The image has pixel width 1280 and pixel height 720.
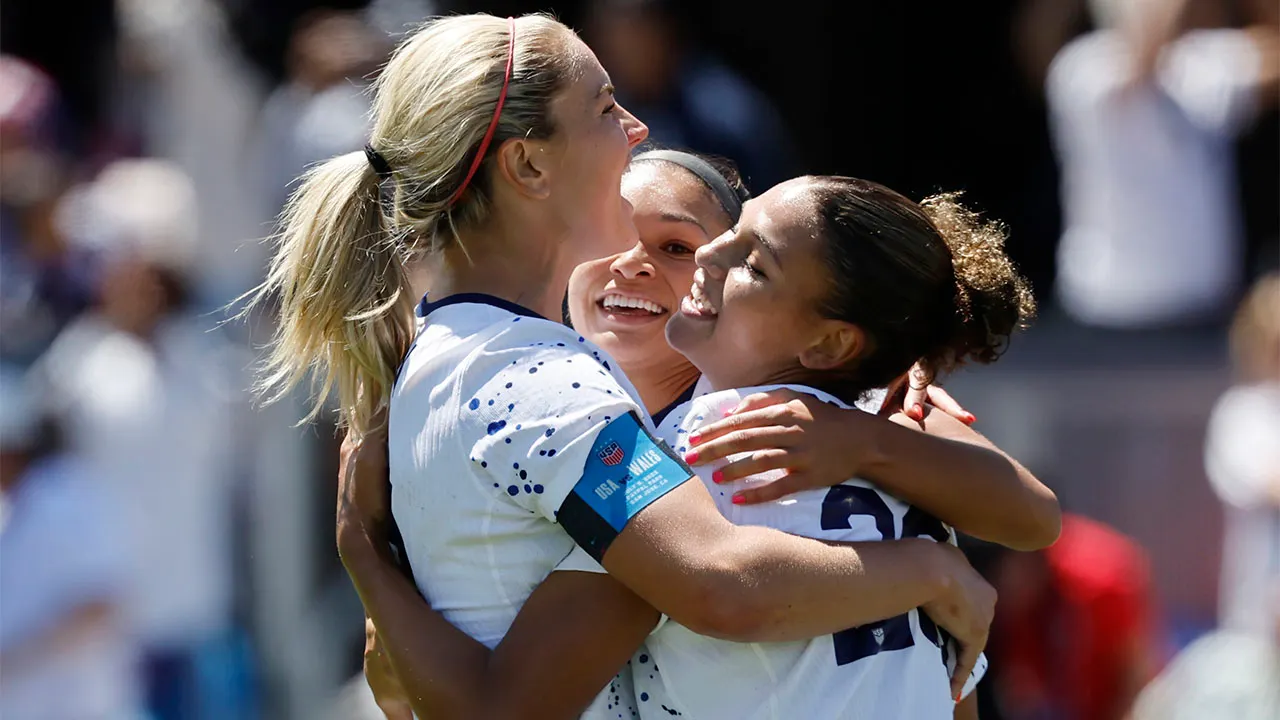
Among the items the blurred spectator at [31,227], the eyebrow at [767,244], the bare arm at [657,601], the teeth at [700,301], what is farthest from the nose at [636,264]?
the blurred spectator at [31,227]

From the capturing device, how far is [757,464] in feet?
7.25

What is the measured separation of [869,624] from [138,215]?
17.9 feet

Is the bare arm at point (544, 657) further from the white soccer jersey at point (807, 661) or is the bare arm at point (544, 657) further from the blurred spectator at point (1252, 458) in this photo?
the blurred spectator at point (1252, 458)

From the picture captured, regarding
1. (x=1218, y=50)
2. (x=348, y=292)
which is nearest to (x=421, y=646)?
(x=348, y=292)

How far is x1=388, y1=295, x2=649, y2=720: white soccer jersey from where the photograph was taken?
7.03 feet

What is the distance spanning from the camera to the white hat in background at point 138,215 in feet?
22.7

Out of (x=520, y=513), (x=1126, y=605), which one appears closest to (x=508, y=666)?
(x=520, y=513)

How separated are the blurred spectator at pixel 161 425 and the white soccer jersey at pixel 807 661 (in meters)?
4.79

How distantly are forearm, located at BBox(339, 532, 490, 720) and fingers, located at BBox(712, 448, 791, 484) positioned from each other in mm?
387

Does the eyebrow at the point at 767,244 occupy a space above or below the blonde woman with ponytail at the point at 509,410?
above

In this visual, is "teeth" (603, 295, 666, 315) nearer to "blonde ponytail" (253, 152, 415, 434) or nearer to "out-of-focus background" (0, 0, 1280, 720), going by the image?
"blonde ponytail" (253, 152, 415, 434)

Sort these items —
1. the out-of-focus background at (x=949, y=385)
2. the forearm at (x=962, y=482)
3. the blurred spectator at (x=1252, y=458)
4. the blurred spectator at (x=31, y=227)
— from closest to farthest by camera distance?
1. the forearm at (x=962, y=482)
2. the blurred spectator at (x=1252, y=458)
3. the out-of-focus background at (x=949, y=385)
4. the blurred spectator at (x=31, y=227)

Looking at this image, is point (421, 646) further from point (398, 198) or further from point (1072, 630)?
point (1072, 630)

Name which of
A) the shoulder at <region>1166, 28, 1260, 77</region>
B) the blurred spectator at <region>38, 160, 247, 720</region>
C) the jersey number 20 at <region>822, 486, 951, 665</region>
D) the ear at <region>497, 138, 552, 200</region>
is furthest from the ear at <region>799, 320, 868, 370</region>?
the blurred spectator at <region>38, 160, 247, 720</region>
